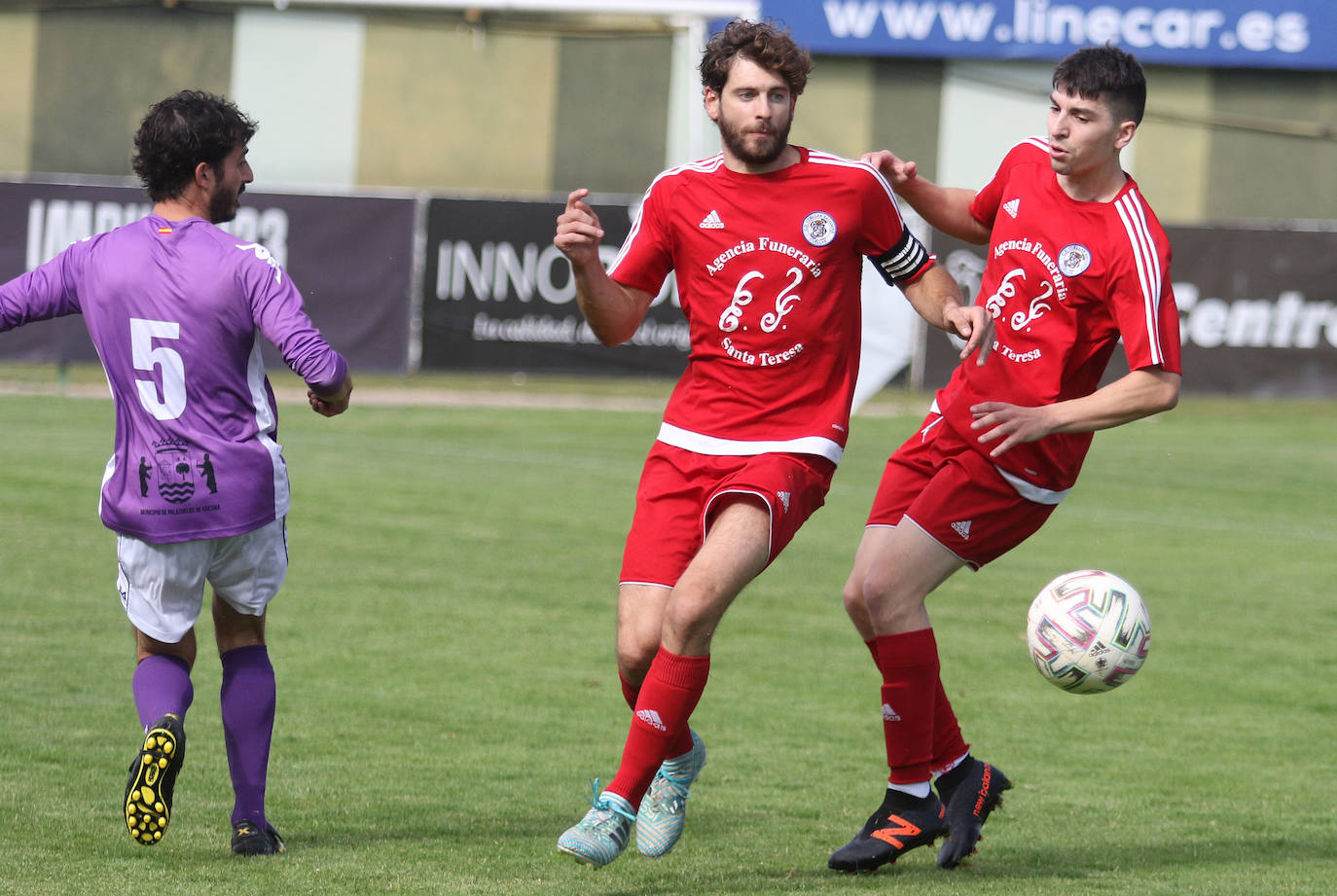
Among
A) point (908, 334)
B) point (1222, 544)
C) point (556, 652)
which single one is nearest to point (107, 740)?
point (556, 652)

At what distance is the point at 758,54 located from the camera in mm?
4906

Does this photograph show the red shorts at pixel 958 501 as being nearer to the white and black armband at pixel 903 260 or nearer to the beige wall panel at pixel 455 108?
the white and black armband at pixel 903 260

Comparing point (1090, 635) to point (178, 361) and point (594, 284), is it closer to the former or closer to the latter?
point (594, 284)

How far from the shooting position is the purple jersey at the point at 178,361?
474cm

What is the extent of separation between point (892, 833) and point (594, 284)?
1781 mm

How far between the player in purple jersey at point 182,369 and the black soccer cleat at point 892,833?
166cm

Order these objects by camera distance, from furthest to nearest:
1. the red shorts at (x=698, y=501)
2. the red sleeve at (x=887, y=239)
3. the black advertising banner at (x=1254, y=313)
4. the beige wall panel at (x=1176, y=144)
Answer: the beige wall panel at (x=1176, y=144) → the black advertising banner at (x=1254, y=313) → the red sleeve at (x=887, y=239) → the red shorts at (x=698, y=501)

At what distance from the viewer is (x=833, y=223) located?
5027 mm

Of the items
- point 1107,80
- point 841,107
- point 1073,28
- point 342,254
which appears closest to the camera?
point 1107,80

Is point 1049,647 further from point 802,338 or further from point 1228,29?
point 1228,29

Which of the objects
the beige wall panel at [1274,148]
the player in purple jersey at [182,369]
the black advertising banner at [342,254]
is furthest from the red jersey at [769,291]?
the beige wall panel at [1274,148]

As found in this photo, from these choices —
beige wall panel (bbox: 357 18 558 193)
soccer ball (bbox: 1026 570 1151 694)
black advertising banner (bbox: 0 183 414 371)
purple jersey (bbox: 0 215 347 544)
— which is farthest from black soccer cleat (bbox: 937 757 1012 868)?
beige wall panel (bbox: 357 18 558 193)

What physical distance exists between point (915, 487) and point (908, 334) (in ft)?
55.4

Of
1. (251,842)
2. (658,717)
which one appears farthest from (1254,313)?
(251,842)
